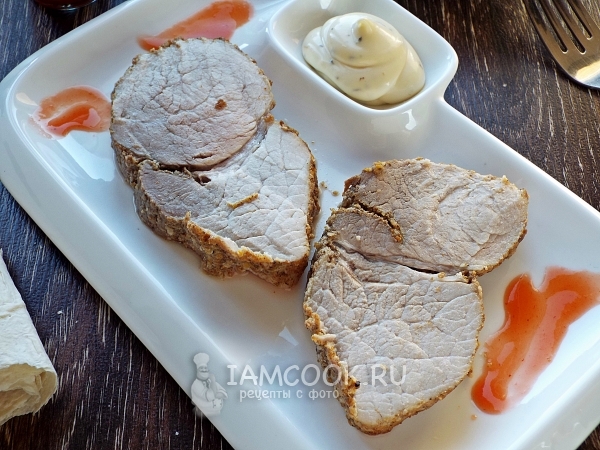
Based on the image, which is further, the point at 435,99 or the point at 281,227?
the point at 435,99

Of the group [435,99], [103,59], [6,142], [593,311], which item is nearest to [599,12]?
[435,99]

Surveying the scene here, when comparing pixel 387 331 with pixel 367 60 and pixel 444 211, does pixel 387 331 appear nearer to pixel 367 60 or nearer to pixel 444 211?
pixel 444 211

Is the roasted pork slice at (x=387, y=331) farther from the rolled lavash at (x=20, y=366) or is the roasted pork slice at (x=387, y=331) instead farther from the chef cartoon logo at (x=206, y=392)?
the rolled lavash at (x=20, y=366)

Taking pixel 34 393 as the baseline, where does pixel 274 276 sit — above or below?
above

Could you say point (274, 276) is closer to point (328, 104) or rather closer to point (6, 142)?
point (328, 104)

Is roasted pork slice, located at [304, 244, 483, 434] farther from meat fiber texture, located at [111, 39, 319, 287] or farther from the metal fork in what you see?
the metal fork

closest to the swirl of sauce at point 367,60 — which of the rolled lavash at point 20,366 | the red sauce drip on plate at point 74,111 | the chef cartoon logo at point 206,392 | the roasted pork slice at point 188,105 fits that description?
the roasted pork slice at point 188,105

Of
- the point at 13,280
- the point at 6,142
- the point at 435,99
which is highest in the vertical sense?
the point at 435,99
